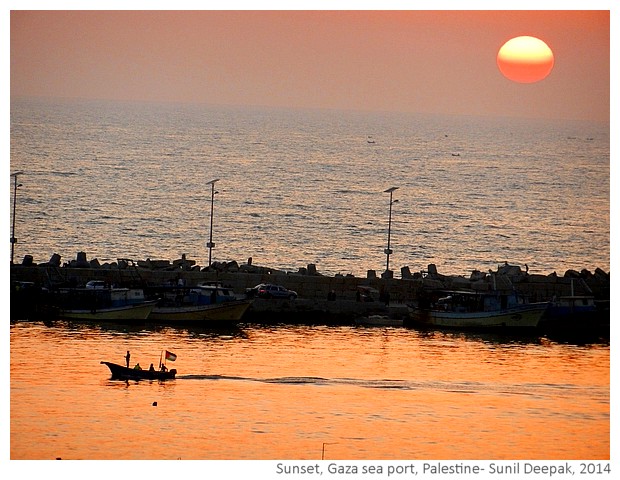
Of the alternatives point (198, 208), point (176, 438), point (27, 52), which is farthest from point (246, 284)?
point (198, 208)

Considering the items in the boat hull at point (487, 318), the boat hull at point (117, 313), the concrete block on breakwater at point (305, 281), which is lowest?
the boat hull at point (117, 313)

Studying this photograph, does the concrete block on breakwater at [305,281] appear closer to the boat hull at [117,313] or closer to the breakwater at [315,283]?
the breakwater at [315,283]

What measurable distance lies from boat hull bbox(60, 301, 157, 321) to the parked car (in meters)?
3.39

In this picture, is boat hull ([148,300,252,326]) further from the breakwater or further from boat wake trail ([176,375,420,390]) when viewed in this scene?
boat wake trail ([176,375,420,390])

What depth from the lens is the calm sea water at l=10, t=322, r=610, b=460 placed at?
2092cm

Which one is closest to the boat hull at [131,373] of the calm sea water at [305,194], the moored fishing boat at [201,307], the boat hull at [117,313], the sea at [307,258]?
the sea at [307,258]

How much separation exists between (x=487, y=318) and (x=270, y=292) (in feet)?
21.3

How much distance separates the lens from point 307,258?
60.8 meters

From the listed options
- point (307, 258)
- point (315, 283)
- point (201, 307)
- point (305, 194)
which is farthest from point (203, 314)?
point (305, 194)

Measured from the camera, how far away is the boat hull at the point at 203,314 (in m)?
34.6

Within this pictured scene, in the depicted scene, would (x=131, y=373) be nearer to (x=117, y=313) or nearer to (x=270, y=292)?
(x=117, y=313)

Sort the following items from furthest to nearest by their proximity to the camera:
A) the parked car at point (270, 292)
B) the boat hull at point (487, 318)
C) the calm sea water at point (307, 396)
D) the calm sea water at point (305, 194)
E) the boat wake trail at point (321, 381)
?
the calm sea water at point (305, 194), the parked car at point (270, 292), the boat hull at point (487, 318), the boat wake trail at point (321, 381), the calm sea water at point (307, 396)
